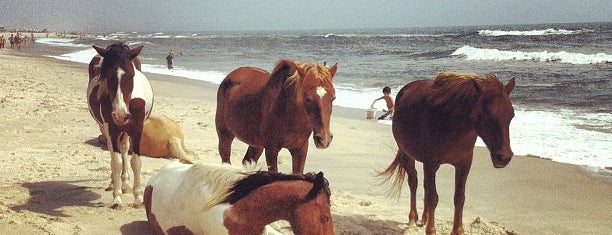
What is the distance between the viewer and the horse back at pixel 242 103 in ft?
16.8

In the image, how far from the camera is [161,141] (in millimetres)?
7785

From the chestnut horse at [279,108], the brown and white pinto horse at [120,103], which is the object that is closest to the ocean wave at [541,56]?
the chestnut horse at [279,108]

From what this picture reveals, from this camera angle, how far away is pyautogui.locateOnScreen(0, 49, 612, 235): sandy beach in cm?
519

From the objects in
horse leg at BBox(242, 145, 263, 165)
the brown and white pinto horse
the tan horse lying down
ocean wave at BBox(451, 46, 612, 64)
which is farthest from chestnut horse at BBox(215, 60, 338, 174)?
ocean wave at BBox(451, 46, 612, 64)

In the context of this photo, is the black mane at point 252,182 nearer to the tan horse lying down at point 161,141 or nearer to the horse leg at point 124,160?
the horse leg at point 124,160

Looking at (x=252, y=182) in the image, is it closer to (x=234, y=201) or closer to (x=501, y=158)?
(x=234, y=201)

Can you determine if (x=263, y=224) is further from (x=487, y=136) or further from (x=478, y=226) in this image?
(x=478, y=226)

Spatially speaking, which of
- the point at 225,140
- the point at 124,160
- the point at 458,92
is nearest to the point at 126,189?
the point at 124,160

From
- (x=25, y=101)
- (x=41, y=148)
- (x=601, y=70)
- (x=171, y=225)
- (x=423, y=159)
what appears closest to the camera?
(x=171, y=225)

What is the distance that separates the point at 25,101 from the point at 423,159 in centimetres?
1006

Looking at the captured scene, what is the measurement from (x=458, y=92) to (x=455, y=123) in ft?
0.84

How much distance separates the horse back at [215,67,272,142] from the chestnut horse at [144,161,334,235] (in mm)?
1125

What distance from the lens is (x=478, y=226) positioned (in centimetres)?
557

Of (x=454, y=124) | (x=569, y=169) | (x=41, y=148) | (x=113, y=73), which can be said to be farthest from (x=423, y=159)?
(x=41, y=148)
